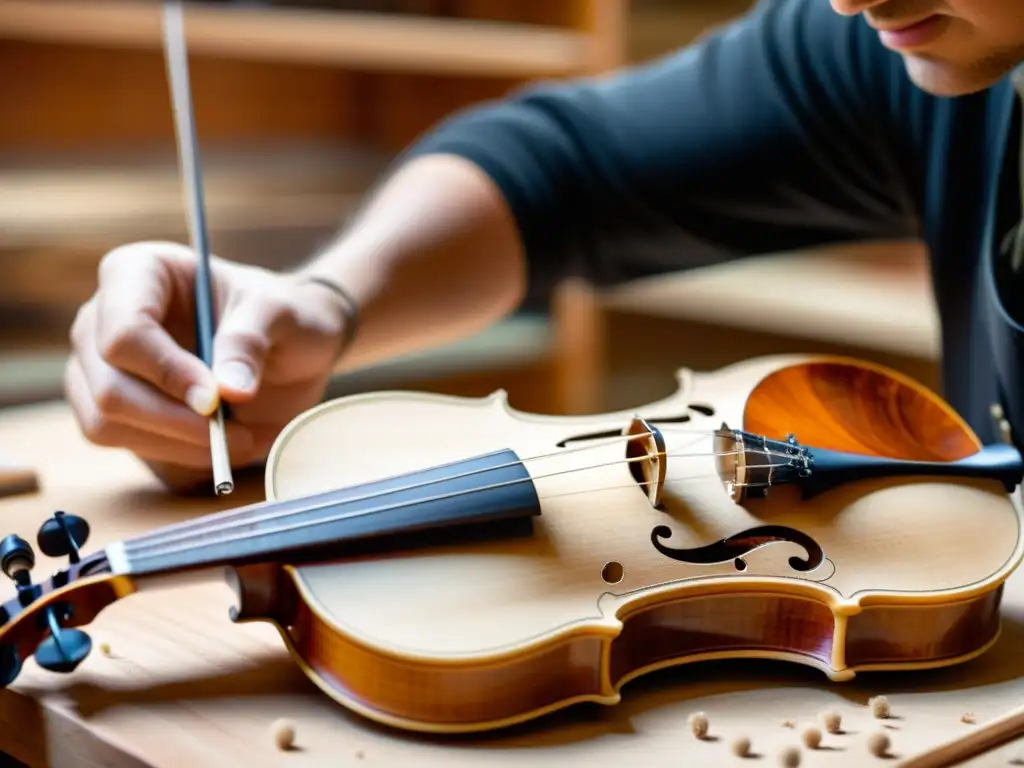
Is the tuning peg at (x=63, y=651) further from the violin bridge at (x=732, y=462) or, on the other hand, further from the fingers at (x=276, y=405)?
the violin bridge at (x=732, y=462)

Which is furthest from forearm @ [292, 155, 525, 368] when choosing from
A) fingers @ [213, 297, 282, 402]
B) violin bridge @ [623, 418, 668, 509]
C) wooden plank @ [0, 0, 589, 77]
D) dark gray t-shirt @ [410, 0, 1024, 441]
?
wooden plank @ [0, 0, 589, 77]

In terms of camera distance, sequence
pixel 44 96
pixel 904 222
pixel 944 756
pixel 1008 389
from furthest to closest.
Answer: pixel 44 96 < pixel 904 222 < pixel 1008 389 < pixel 944 756

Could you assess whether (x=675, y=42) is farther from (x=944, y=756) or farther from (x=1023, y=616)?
(x=944, y=756)

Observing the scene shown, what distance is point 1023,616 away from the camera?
0.51 meters

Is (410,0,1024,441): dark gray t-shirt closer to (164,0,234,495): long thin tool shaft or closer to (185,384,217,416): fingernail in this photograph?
(164,0,234,495): long thin tool shaft

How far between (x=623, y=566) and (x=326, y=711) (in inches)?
5.2

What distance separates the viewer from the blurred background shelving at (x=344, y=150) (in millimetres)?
1398

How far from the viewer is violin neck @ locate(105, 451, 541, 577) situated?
1.31 ft

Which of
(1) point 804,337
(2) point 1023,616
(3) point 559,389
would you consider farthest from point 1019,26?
(3) point 559,389

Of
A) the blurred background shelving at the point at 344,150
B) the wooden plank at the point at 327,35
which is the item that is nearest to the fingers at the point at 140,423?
the blurred background shelving at the point at 344,150

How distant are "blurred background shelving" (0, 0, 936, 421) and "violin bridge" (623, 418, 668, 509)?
736 mm

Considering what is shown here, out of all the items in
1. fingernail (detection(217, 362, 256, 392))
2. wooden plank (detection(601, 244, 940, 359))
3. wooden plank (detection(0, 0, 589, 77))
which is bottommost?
wooden plank (detection(601, 244, 940, 359))

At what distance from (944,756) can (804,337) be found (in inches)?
53.4

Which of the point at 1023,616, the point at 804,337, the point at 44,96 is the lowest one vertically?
the point at 804,337
